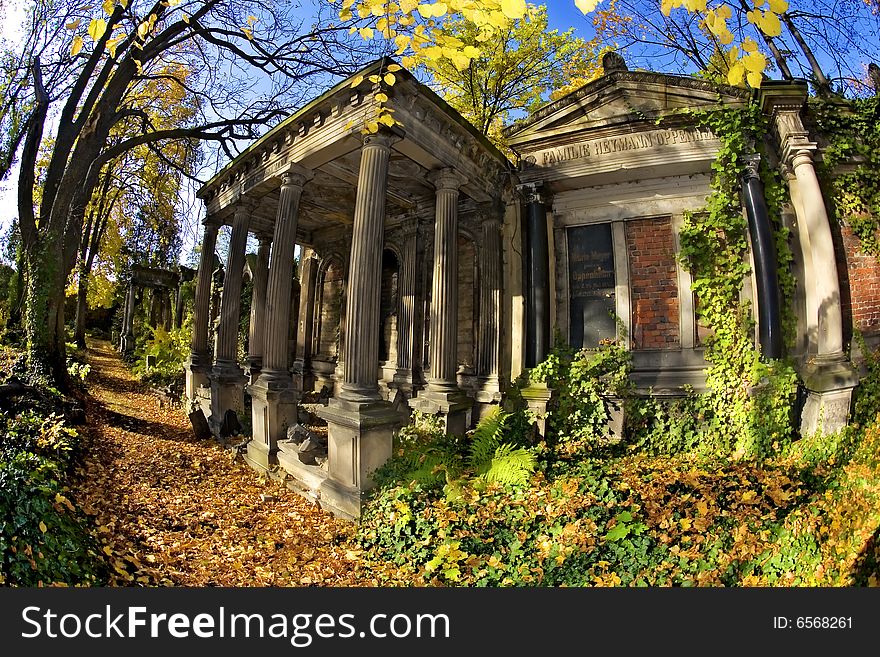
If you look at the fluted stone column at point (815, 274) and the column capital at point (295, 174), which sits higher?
the column capital at point (295, 174)

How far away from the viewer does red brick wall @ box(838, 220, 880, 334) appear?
6.11 metres

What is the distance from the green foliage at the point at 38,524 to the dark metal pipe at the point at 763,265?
8.57 meters

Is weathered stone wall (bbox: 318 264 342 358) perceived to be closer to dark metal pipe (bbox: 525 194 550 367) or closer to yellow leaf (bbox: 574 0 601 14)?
dark metal pipe (bbox: 525 194 550 367)

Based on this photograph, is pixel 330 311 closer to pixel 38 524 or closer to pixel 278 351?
pixel 278 351

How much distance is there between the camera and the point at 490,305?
25.9ft

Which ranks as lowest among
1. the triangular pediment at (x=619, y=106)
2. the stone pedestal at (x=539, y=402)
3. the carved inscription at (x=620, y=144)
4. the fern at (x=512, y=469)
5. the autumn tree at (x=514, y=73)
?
the fern at (x=512, y=469)

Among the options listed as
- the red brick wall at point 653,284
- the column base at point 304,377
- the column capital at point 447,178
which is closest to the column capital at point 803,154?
the red brick wall at point 653,284

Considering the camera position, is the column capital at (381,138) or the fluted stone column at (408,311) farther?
the fluted stone column at (408,311)

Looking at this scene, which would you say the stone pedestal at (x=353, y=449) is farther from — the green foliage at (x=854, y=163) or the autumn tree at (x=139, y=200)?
the autumn tree at (x=139, y=200)

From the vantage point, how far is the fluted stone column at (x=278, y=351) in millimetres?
6609

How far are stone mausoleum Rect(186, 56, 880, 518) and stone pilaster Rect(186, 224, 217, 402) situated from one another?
42 centimetres

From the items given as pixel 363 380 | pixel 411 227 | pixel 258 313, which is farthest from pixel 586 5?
pixel 258 313

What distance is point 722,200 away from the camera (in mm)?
6660

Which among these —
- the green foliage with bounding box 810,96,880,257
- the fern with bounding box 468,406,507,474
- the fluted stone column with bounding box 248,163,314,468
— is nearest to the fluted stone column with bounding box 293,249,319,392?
the fluted stone column with bounding box 248,163,314,468
